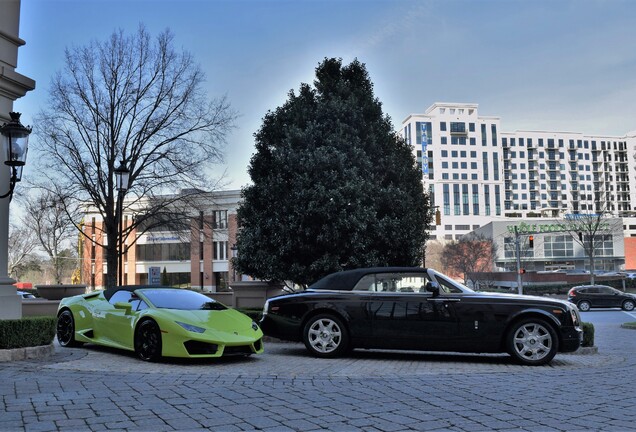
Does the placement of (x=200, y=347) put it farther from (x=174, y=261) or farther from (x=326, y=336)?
(x=174, y=261)

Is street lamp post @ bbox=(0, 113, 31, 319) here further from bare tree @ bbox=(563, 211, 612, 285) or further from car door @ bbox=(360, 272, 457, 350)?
bare tree @ bbox=(563, 211, 612, 285)

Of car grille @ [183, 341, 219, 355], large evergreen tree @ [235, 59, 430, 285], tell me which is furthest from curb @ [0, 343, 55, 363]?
large evergreen tree @ [235, 59, 430, 285]

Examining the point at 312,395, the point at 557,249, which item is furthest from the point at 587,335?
the point at 557,249

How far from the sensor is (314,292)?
992 cm

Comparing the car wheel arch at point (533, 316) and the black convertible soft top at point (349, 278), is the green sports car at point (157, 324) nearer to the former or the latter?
the black convertible soft top at point (349, 278)

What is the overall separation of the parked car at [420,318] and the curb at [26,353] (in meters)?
3.68

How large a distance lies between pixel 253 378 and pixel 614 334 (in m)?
13.6

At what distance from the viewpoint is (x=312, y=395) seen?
6.07m

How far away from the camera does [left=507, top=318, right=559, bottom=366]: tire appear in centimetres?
891

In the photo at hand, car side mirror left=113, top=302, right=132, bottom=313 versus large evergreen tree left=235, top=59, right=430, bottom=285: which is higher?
large evergreen tree left=235, top=59, right=430, bottom=285

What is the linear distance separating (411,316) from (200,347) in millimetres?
3334

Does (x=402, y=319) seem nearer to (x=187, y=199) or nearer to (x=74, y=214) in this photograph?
(x=187, y=199)

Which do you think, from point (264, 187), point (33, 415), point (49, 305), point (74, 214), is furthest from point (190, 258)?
point (33, 415)

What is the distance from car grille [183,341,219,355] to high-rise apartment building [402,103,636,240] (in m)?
115
